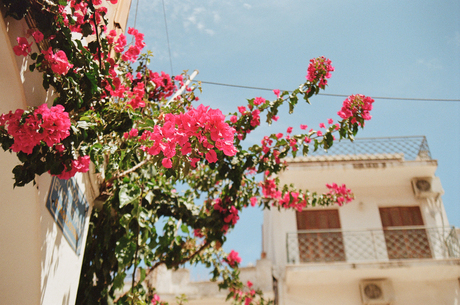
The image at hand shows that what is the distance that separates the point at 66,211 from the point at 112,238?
0.91 metres

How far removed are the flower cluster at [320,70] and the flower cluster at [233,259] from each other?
3366 mm

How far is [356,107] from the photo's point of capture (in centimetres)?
347

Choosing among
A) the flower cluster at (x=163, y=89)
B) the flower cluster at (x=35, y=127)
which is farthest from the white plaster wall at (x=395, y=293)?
the flower cluster at (x=35, y=127)

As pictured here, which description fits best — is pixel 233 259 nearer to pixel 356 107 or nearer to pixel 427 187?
pixel 356 107

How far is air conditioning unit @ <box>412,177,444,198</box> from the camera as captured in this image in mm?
9969

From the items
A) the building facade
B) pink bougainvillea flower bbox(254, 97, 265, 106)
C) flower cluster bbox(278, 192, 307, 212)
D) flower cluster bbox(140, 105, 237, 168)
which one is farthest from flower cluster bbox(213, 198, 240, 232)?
the building facade

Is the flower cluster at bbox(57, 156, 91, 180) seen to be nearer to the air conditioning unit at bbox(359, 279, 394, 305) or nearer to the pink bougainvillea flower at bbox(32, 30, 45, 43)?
the pink bougainvillea flower at bbox(32, 30, 45, 43)

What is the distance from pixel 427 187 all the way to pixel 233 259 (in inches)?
250

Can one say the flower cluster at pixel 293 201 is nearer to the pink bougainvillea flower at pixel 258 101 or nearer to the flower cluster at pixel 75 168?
the pink bougainvillea flower at pixel 258 101

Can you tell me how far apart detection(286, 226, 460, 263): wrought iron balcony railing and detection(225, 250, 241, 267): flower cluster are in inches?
143

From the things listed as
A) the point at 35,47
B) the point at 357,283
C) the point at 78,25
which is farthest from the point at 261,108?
the point at 357,283

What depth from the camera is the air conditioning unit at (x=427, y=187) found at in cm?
997

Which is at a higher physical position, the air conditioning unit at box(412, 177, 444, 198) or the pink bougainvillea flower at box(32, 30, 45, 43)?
the air conditioning unit at box(412, 177, 444, 198)

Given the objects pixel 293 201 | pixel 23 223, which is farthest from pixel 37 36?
pixel 293 201
